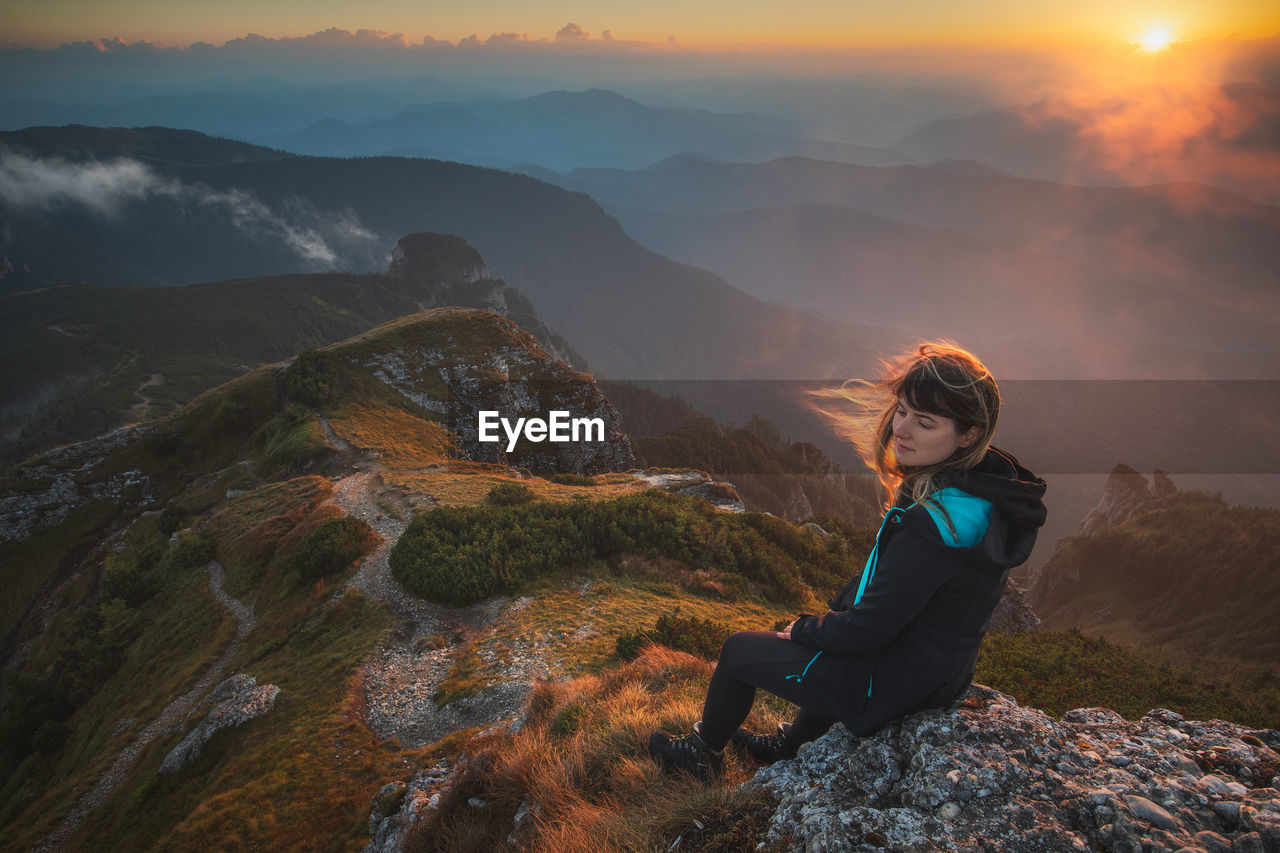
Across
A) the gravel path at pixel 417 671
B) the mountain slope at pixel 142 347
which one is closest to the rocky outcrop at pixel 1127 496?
the gravel path at pixel 417 671

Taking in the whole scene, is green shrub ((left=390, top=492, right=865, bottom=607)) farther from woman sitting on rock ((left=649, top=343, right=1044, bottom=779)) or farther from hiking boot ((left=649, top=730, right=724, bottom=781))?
woman sitting on rock ((left=649, top=343, right=1044, bottom=779))

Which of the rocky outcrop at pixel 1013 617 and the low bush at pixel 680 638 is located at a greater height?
the low bush at pixel 680 638

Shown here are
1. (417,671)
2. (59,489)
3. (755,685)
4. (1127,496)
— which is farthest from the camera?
(1127,496)

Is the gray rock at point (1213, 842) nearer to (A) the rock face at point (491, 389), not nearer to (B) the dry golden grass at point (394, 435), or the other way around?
(B) the dry golden grass at point (394, 435)

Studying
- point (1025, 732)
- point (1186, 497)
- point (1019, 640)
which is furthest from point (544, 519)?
point (1186, 497)

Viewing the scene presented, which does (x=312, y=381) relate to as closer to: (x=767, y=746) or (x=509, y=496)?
(x=509, y=496)

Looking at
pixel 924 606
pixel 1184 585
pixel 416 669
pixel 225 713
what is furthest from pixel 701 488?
pixel 1184 585

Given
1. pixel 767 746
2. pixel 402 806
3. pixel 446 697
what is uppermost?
pixel 767 746
